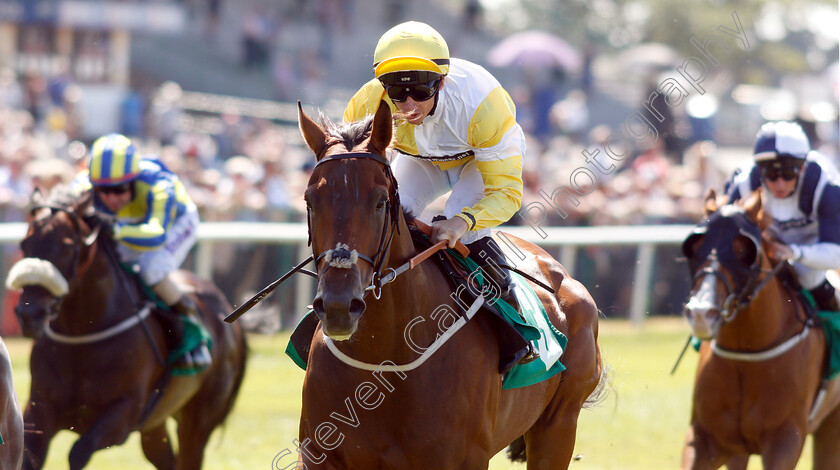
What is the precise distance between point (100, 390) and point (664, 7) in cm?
3249

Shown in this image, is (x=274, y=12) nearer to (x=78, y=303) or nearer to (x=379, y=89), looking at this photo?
(x=78, y=303)

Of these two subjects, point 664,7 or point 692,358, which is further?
point 664,7

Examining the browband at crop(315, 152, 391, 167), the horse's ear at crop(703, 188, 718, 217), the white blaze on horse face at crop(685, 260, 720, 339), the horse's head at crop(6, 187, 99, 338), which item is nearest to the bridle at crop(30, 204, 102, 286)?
the horse's head at crop(6, 187, 99, 338)

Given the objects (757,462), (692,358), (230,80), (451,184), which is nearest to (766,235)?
(451,184)

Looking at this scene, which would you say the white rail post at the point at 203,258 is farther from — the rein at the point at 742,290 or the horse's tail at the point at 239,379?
the rein at the point at 742,290

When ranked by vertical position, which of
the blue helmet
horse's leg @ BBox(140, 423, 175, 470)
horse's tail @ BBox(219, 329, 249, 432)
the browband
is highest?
the browband

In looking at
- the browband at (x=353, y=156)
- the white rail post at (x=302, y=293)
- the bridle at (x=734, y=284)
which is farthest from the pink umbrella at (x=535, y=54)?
the browband at (x=353, y=156)

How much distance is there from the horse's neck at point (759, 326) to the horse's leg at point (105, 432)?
3.11 m

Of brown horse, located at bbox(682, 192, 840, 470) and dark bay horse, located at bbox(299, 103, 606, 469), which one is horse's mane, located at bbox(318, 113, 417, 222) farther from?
brown horse, located at bbox(682, 192, 840, 470)

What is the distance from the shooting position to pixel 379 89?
3.90 metres

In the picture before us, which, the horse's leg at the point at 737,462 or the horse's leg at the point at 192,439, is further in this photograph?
the horse's leg at the point at 192,439

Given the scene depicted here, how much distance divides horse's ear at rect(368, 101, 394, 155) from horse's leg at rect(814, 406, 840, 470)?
12.4ft

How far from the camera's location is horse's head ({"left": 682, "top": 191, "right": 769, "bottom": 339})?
5172 millimetres

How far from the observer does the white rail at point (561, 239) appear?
9.91 m
